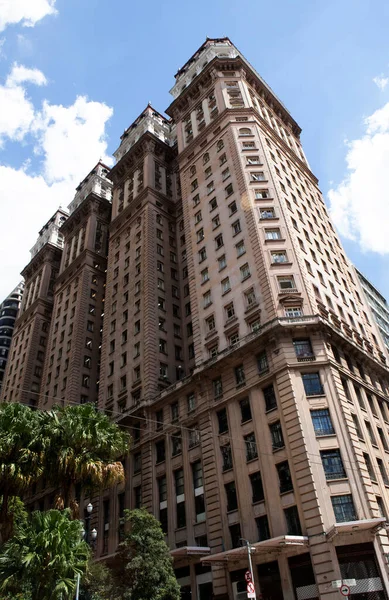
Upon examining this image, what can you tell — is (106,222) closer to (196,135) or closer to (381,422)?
(196,135)

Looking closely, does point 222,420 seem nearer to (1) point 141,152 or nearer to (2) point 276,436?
(2) point 276,436

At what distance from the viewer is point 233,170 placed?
2244 inches

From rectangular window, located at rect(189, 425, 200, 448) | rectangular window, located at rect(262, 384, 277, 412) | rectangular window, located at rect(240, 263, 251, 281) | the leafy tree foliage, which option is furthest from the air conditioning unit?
rectangular window, located at rect(240, 263, 251, 281)

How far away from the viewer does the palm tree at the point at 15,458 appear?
29438 millimetres

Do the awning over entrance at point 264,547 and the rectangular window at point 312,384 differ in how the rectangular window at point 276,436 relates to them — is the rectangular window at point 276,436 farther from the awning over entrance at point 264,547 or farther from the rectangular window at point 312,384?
the awning over entrance at point 264,547

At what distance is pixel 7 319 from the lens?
10981cm

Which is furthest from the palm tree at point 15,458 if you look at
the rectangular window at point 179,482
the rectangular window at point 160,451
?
the rectangular window at point 160,451

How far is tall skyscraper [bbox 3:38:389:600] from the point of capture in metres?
32.8

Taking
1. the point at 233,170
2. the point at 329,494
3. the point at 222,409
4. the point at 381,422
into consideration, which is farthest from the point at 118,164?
the point at 329,494

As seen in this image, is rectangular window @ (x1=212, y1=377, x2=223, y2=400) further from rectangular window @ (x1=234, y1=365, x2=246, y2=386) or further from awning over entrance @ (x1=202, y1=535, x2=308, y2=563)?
awning over entrance @ (x1=202, y1=535, x2=308, y2=563)

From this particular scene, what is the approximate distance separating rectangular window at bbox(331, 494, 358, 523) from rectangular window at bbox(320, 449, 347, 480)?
1.33 m

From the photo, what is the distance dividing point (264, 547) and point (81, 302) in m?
53.1

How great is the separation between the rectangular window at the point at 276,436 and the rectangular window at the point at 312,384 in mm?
3270

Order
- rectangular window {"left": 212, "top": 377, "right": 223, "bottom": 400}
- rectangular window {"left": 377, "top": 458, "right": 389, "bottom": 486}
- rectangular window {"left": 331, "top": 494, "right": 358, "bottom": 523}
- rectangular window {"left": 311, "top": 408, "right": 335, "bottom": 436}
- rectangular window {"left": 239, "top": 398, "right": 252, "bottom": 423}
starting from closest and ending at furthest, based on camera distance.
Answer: rectangular window {"left": 331, "top": 494, "right": 358, "bottom": 523} < rectangular window {"left": 311, "top": 408, "right": 335, "bottom": 436} < rectangular window {"left": 377, "top": 458, "right": 389, "bottom": 486} < rectangular window {"left": 239, "top": 398, "right": 252, "bottom": 423} < rectangular window {"left": 212, "top": 377, "right": 223, "bottom": 400}
